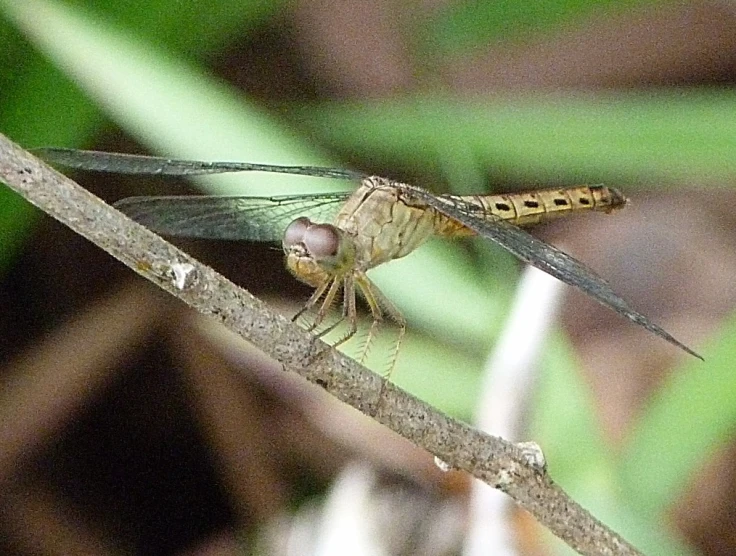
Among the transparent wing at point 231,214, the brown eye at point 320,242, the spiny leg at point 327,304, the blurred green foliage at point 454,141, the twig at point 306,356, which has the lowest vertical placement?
the twig at point 306,356

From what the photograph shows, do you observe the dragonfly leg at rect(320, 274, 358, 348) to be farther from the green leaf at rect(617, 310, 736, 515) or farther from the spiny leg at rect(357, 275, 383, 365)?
the green leaf at rect(617, 310, 736, 515)

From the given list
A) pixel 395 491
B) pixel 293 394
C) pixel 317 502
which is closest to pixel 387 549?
pixel 395 491

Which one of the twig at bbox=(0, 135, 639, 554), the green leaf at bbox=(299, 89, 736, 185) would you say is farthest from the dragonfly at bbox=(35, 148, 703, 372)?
the twig at bbox=(0, 135, 639, 554)

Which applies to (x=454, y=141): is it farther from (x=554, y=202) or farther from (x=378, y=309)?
(x=378, y=309)

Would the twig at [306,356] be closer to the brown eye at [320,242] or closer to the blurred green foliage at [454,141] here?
the brown eye at [320,242]

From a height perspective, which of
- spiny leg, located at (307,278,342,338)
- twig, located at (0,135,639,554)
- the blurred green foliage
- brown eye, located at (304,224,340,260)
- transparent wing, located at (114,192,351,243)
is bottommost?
twig, located at (0,135,639,554)

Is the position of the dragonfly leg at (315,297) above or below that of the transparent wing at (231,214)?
below

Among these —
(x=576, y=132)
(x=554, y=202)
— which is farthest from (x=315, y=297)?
(x=576, y=132)

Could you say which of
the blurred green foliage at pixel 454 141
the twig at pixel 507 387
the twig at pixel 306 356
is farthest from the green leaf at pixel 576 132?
the twig at pixel 306 356

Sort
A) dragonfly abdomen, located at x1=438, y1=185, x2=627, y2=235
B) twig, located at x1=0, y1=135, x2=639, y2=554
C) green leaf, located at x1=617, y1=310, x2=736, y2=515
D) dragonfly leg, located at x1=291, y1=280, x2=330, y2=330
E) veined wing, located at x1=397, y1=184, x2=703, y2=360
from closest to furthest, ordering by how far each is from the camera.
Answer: twig, located at x1=0, y1=135, x2=639, y2=554 → veined wing, located at x1=397, y1=184, x2=703, y2=360 → dragonfly leg, located at x1=291, y1=280, x2=330, y2=330 → green leaf, located at x1=617, y1=310, x2=736, y2=515 → dragonfly abdomen, located at x1=438, y1=185, x2=627, y2=235
